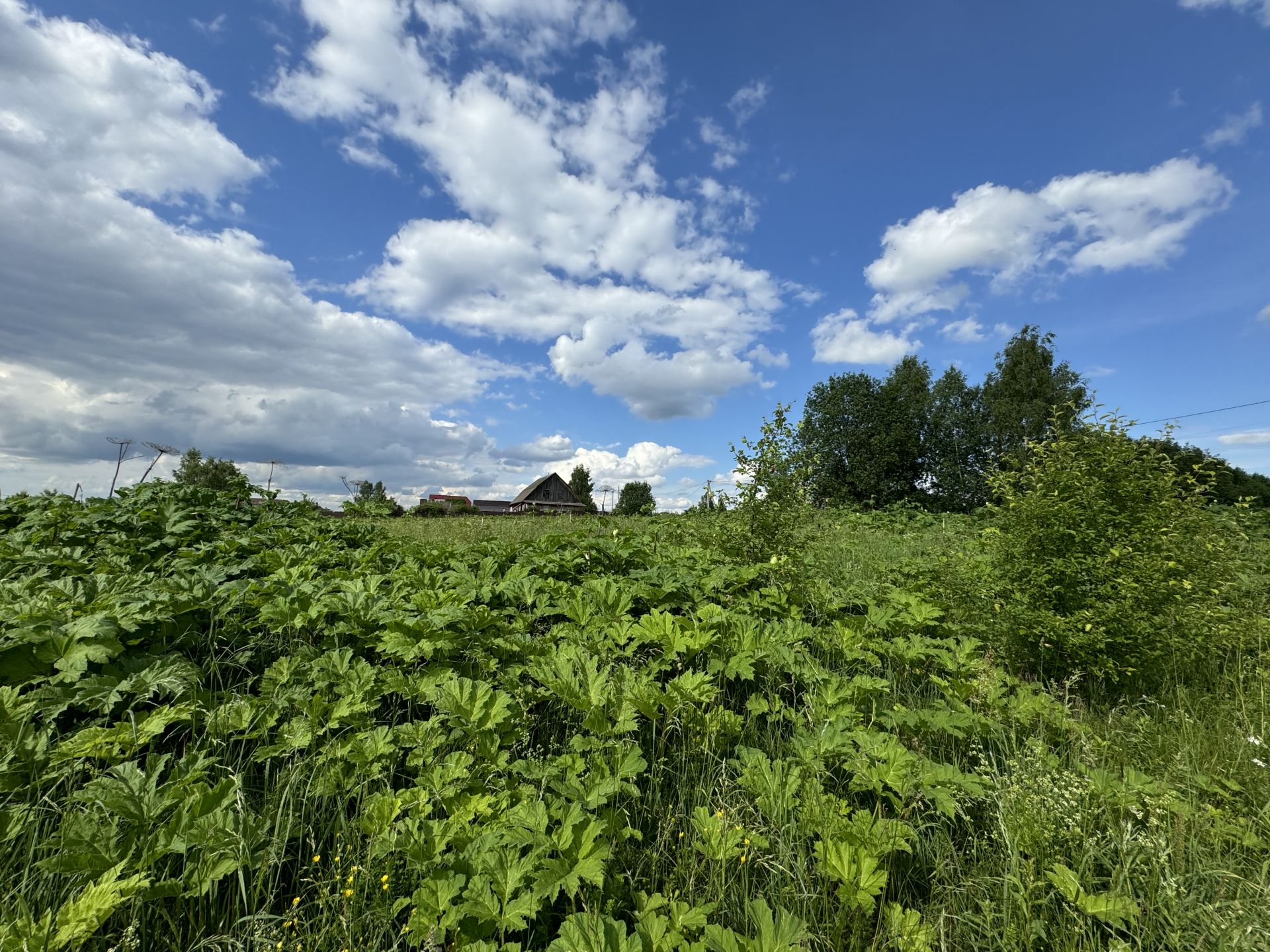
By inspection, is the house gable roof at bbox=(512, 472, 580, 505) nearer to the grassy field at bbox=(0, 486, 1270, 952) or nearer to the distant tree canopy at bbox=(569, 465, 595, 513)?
the distant tree canopy at bbox=(569, 465, 595, 513)

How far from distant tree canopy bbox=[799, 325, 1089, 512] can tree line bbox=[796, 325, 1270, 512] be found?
6 cm

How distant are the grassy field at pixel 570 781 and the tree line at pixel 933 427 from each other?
102 ft

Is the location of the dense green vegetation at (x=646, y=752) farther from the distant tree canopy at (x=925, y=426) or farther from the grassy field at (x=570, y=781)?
the distant tree canopy at (x=925, y=426)

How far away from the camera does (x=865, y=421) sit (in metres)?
37.3

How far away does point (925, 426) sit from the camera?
1531 inches

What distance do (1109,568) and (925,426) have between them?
128 ft

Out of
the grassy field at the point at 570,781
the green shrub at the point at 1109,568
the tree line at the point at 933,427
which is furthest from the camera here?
the tree line at the point at 933,427

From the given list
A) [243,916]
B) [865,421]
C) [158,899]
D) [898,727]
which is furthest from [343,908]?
[865,421]

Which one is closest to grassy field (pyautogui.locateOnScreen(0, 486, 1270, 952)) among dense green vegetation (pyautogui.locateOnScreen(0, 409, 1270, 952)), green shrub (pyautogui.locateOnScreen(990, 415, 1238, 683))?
dense green vegetation (pyautogui.locateOnScreen(0, 409, 1270, 952))

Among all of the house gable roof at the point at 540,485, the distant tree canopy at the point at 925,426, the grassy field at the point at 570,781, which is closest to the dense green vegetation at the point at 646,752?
the grassy field at the point at 570,781

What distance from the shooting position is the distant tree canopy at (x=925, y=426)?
1305 inches

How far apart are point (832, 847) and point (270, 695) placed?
2.96 m

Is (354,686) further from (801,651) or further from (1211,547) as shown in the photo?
(1211,547)

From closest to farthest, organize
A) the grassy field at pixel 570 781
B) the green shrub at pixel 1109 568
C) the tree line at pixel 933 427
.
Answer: the grassy field at pixel 570 781 → the green shrub at pixel 1109 568 → the tree line at pixel 933 427
